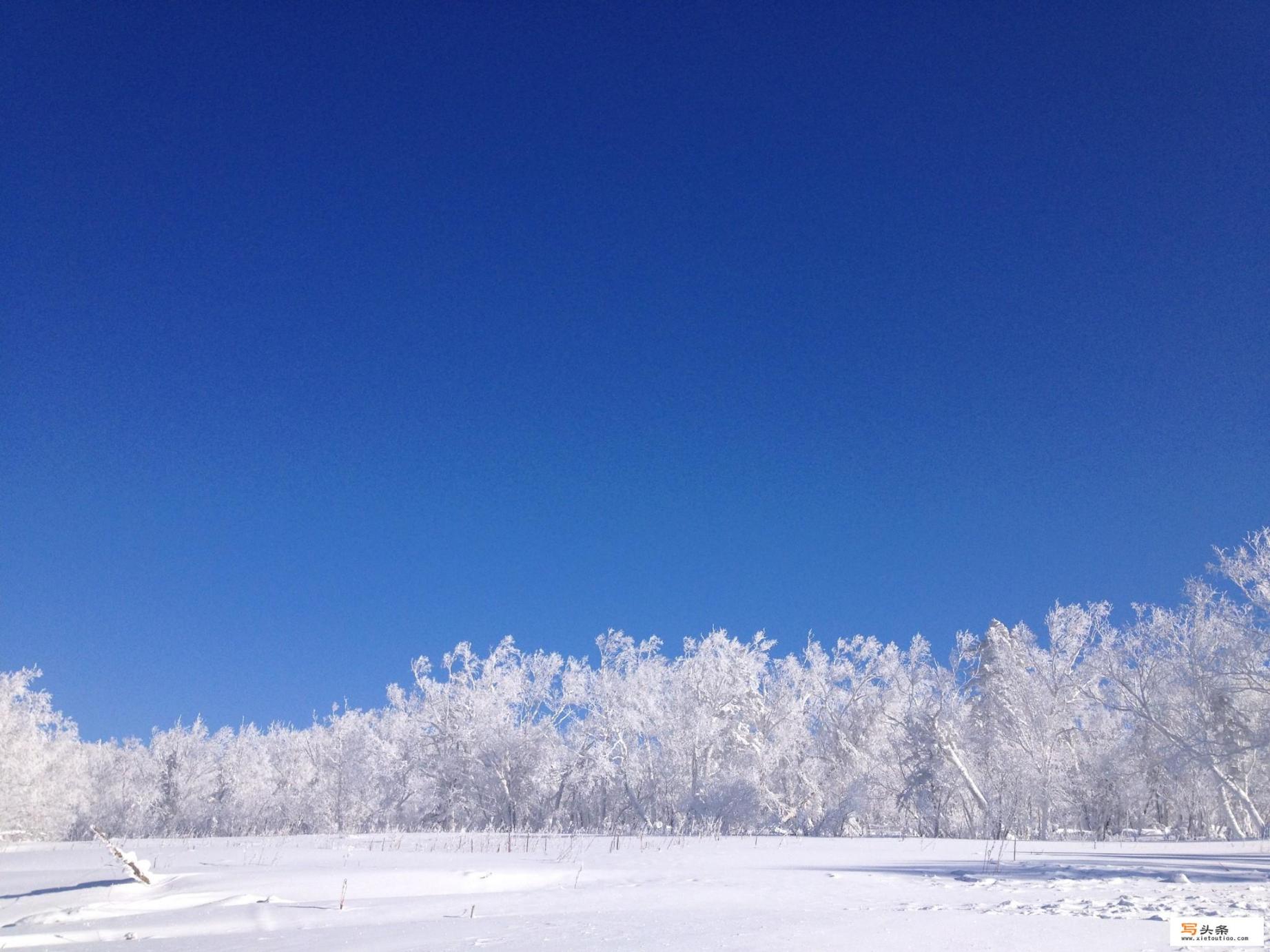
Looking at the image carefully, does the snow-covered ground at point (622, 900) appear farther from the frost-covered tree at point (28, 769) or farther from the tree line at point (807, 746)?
the frost-covered tree at point (28, 769)

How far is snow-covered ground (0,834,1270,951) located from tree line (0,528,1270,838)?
19770mm

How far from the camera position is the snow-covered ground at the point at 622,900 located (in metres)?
7.73

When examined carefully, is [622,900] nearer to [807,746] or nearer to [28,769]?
[807,746]

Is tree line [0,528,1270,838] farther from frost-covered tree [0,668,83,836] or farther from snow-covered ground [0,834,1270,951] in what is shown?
snow-covered ground [0,834,1270,951]

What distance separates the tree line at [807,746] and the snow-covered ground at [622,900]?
1977cm

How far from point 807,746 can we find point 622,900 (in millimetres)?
36274

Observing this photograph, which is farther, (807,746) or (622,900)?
(807,746)

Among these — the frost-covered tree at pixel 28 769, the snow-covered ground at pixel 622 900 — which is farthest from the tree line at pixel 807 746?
the snow-covered ground at pixel 622 900

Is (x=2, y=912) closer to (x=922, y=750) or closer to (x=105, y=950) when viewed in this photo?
(x=105, y=950)

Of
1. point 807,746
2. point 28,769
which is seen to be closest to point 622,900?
point 807,746

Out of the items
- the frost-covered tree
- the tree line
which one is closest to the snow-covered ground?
the tree line

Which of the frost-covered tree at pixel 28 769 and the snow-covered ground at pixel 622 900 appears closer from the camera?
the snow-covered ground at pixel 622 900

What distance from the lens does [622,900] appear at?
35.1 ft

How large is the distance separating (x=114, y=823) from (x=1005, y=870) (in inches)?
2564
